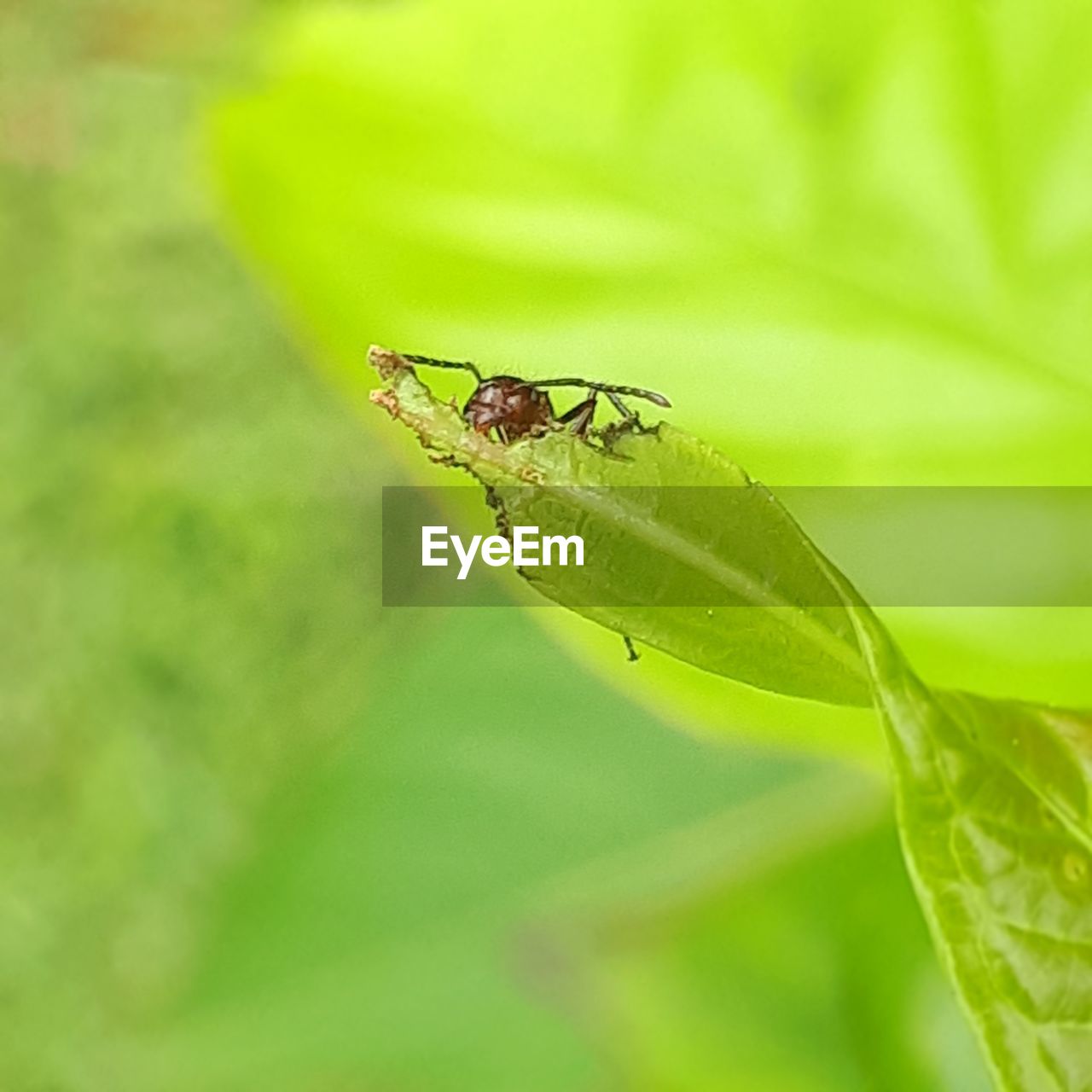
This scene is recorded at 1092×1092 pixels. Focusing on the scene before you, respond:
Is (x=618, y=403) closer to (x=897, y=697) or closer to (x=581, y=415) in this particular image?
(x=581, y=415)

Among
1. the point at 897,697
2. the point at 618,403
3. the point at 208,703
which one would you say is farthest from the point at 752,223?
the point at 208,703

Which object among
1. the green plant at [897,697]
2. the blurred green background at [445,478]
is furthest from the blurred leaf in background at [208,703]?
the green plant at [897,697]

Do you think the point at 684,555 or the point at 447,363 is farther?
the point at 447,363

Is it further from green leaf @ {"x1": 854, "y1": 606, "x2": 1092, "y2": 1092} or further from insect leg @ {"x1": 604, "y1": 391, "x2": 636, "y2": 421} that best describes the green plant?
insect leg @ {"x1": 604, "y1": 391, "x2": 636, "y2": 421}

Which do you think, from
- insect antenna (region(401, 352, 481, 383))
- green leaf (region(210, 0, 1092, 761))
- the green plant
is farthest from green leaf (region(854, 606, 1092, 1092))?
insect antenna (region(401, 352, 481, 383))

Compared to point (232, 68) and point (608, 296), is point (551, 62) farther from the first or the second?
point (232, 68)

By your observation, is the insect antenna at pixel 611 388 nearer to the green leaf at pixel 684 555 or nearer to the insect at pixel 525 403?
A: the insect at pixel 525 403
